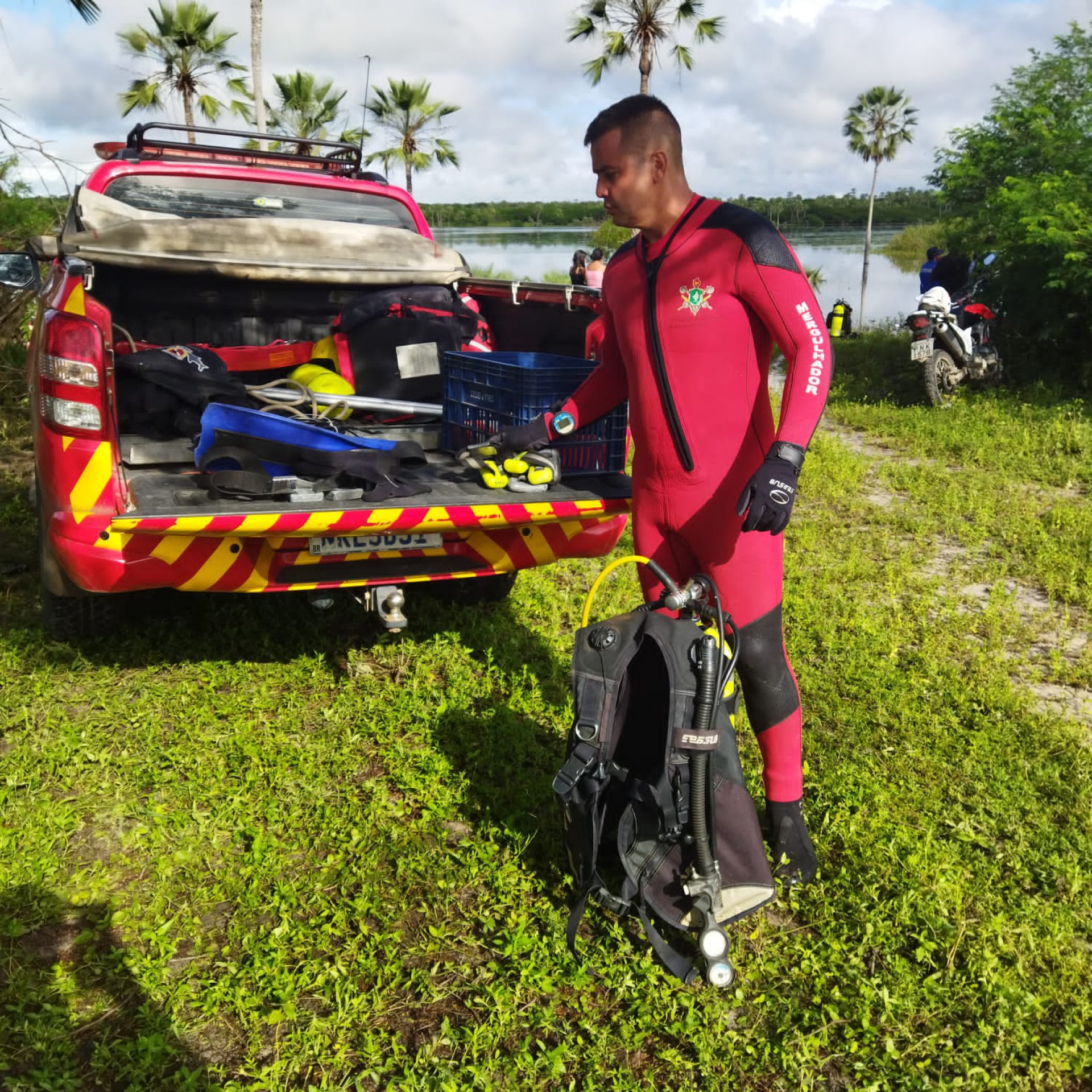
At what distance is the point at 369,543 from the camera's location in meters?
3.37

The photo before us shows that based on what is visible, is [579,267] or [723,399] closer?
[723,399]

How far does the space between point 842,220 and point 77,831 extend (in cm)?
A: 9704

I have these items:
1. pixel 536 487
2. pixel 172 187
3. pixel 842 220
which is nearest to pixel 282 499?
pixel 536 487

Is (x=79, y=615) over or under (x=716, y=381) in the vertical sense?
under

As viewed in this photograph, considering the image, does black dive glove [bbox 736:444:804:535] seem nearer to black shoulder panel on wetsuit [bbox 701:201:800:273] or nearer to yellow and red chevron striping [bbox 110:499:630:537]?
black shoulder panel on wetsuit [bbox 701:201:800:273]

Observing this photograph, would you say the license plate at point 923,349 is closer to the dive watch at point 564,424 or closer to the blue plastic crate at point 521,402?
the blue plastic crate at point 521,402

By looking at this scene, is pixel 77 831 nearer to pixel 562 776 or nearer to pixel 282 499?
pixel 282 499

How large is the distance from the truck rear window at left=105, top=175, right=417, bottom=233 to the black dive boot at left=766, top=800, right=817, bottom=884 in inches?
140

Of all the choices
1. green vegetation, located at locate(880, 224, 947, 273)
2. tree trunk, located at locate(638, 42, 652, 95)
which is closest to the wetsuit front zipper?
tree trunk, located at locate(638, 42, 652, 95)

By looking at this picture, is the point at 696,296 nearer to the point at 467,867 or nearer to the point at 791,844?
the point at 791,844

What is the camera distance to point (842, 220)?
90188mm

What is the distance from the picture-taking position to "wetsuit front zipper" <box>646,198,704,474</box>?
274 cm

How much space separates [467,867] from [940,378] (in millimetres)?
Answer: 8828

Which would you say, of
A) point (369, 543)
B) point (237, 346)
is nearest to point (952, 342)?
point (237, 346)
